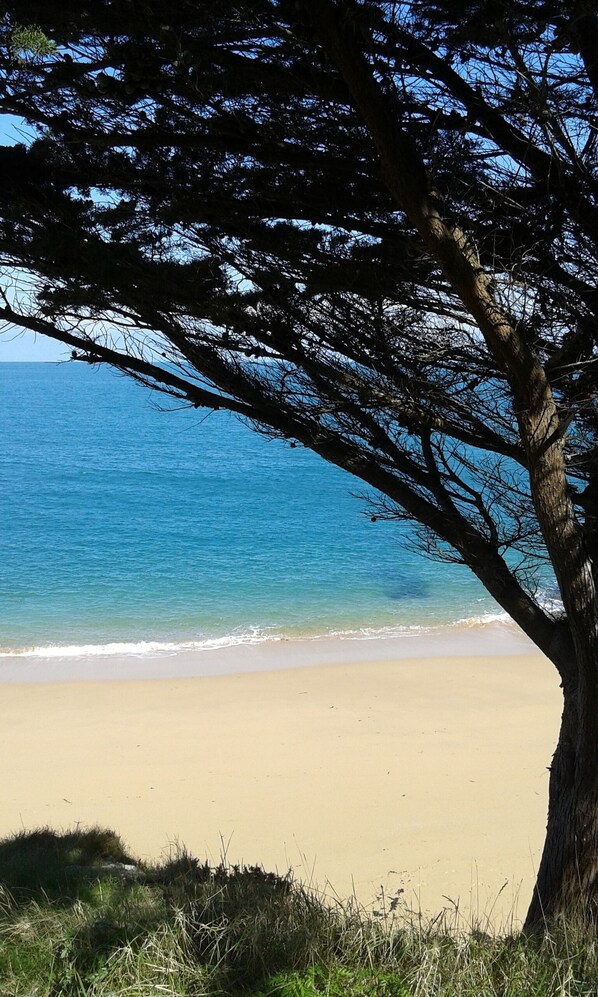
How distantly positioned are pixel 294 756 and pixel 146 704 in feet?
8.28

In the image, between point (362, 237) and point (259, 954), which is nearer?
point (259, 954)

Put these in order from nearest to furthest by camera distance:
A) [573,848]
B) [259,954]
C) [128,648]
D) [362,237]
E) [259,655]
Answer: [259,954]
[573,848]
[362,237]
[259,655]
[128,648]

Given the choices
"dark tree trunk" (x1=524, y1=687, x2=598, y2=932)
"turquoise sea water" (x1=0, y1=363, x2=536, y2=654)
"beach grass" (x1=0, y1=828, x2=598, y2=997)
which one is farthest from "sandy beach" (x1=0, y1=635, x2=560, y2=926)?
"turquoise sea water" (x1=0, y1=363, x2=536, y2=654)

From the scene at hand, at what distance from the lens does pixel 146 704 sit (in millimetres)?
10383

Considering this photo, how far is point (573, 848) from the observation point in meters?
3.39

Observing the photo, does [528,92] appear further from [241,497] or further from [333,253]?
[241,497]

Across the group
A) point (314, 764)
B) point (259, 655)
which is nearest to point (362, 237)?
point (314, 764)

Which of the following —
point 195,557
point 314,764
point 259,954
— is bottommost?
point 314,764

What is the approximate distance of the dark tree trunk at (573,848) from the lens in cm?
333

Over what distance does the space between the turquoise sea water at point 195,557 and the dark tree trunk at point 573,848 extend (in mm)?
3088

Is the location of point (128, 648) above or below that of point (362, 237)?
below

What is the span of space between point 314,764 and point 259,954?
5.88 metres

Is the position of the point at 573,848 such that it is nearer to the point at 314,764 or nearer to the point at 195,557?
the point at 314,764

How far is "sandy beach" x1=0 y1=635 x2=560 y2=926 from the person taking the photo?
257 inches
